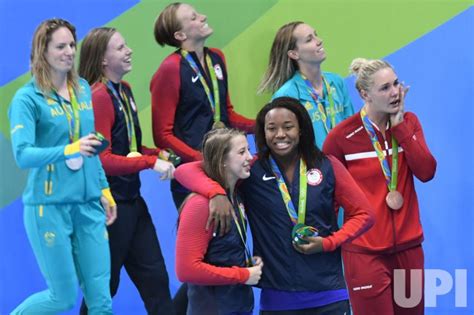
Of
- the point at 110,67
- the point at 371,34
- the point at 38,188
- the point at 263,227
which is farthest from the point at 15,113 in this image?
the point at 371,34

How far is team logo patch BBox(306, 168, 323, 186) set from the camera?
528cm

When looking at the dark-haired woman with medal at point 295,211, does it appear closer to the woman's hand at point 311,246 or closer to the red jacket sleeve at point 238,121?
the woman's hand at point 311,246

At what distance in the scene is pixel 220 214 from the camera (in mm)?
5059

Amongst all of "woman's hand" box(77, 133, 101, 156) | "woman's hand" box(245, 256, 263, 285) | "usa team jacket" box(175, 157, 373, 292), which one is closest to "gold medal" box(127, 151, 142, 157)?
"woman's hand" box(77, 133, 101, 156)

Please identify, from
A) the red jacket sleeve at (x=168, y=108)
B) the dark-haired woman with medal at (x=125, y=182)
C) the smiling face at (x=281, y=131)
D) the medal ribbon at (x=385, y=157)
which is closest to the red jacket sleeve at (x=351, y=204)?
the smiling face at (x=281, y=131)

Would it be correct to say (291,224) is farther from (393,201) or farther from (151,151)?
(151,151)

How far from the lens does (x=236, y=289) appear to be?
515 cm

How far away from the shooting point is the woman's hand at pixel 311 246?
5152 mm

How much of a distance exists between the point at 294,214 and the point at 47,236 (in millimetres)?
1373

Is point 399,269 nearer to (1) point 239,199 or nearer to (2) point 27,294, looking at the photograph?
(1) point 239,199

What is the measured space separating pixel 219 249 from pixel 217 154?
1.37 feet

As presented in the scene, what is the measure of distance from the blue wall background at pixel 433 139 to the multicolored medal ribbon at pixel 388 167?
5.41ft

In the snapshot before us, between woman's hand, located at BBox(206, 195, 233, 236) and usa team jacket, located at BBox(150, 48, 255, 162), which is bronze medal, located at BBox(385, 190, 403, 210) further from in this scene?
usa team jacket, located at BBox(150, 48, 255, 162)

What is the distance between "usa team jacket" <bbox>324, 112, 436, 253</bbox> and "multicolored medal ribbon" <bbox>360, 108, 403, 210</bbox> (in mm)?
18
